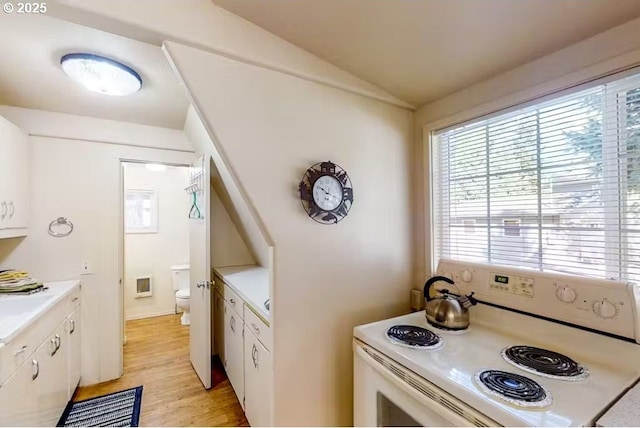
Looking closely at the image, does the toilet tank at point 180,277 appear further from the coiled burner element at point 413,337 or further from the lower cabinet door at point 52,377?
the coiled burner element at point 413,337

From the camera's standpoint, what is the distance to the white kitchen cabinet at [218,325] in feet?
8.71

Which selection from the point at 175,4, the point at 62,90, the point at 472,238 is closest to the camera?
the point at 175,4

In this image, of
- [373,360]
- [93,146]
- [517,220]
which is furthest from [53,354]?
[517,220]

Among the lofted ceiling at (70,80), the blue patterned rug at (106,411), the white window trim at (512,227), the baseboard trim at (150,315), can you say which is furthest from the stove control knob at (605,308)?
the baseboard trim at (150,315)

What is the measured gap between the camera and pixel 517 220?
4.63 ft

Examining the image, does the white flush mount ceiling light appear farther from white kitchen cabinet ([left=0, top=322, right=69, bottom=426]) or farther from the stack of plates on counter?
white kitchen cabinet ([left=0, top=322, right=69, bottom=426])

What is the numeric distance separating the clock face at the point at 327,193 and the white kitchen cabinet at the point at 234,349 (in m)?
1.16

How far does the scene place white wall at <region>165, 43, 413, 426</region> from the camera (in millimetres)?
1291

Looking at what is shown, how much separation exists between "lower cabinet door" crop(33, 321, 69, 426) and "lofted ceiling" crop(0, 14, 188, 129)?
1.63m

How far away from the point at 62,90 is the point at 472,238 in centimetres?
286

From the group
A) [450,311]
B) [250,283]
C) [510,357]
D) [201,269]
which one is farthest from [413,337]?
[201,269]

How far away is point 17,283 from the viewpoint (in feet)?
6.43

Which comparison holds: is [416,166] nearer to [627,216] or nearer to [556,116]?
[556,116]

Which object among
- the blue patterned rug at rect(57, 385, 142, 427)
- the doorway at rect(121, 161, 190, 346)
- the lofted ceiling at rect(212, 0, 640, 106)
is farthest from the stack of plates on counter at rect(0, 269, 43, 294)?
the lofted ceiling at rect(212, 0, 640, 106)
